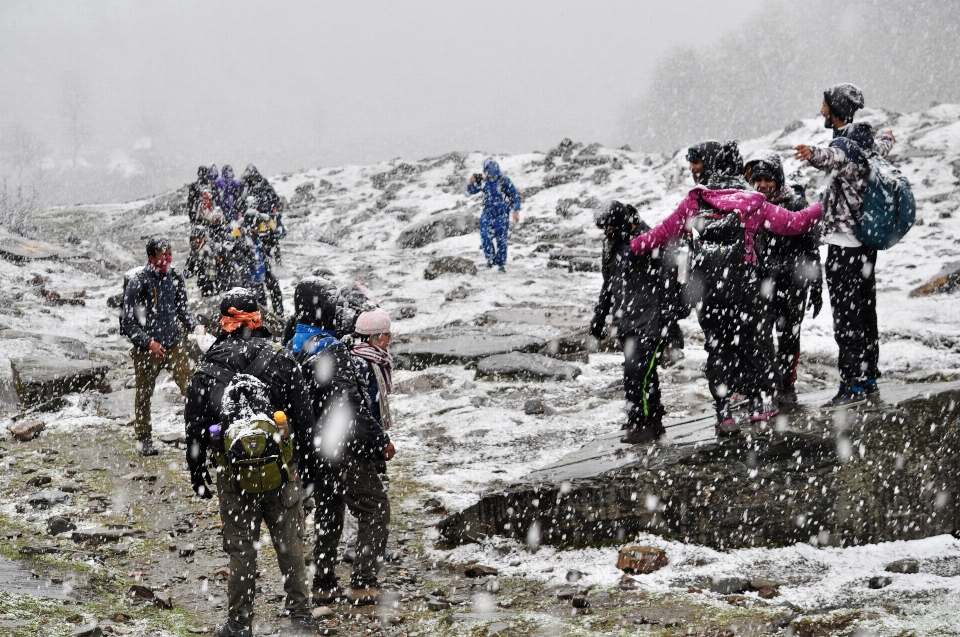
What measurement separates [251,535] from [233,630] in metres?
0.48

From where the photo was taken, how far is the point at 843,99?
5.31 metres

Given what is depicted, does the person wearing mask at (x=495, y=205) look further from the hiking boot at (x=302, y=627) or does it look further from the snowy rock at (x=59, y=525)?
the hiking boot at (x=302, y=627)

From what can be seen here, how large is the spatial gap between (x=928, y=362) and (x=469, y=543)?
6102mm

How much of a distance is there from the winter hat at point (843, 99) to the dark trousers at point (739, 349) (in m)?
1.35

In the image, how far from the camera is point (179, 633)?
169 inches

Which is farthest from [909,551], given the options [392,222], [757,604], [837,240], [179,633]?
[392,222]

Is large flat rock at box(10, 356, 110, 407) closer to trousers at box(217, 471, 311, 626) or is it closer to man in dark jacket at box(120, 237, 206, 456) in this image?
man in dark jacket at box(120, 237, 206, 456)

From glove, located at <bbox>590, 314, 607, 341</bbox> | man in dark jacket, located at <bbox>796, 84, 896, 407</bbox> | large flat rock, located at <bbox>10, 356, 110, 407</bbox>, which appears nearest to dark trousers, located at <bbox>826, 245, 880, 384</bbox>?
man in dark jacket, located at <bbox>796, 84, 896, 407</bbox>

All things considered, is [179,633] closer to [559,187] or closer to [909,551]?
[909,551]

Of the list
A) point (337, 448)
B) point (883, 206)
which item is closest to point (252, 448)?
point (337, 448)

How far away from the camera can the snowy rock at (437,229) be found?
2238cm

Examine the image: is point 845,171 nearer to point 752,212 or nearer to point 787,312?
point 752,212

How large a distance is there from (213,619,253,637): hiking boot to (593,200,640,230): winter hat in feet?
11.7

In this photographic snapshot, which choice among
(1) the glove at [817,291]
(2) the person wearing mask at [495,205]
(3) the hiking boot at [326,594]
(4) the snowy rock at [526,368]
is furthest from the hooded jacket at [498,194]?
(3) the hiking boot at [326,594]
